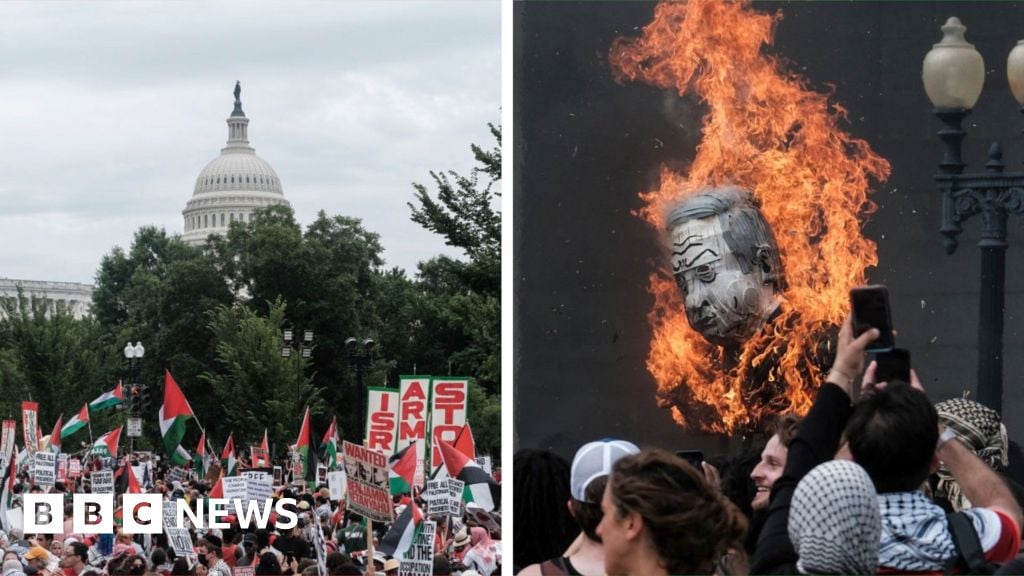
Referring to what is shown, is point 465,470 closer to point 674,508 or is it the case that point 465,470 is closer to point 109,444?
point 674,508

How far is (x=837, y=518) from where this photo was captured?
291 cm

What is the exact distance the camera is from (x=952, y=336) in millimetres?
6172

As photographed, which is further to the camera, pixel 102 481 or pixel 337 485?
pixel 337 485

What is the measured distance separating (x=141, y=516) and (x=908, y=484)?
41.2 feet

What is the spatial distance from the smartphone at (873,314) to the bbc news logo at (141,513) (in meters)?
8.95

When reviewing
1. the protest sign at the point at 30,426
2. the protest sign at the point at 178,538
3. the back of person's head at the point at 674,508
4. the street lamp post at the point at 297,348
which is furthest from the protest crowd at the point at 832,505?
the street lamp post at the point at 297,348

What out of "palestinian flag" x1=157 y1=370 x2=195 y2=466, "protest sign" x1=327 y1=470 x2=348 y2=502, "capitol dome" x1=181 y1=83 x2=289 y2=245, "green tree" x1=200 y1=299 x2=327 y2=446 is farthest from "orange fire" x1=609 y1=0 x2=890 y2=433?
"capitol dome" x1=181 y1=83 x2=289 y2=245

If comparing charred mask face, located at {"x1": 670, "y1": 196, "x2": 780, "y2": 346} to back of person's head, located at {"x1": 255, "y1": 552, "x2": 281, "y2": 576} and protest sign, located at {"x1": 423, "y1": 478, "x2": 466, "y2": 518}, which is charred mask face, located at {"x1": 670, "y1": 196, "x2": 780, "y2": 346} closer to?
protest sign, located at {"x1": 423, "y1": 478, "x2": 466, "y2": 518}

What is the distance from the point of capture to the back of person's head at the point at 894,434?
3119 millimetres

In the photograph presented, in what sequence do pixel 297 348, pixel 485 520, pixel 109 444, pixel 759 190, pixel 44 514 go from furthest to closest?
pixel 297 348 < pixel 109 444 < pixel 44 514 < pixel 485 520 < pixel 759 190

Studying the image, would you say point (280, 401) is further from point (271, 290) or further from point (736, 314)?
point (736, 314)

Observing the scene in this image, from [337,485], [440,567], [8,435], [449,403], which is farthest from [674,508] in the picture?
[8,435]

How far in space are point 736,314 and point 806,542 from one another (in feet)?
11.4

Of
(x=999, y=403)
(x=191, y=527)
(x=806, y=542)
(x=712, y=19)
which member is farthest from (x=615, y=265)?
(x=191, y=527)
